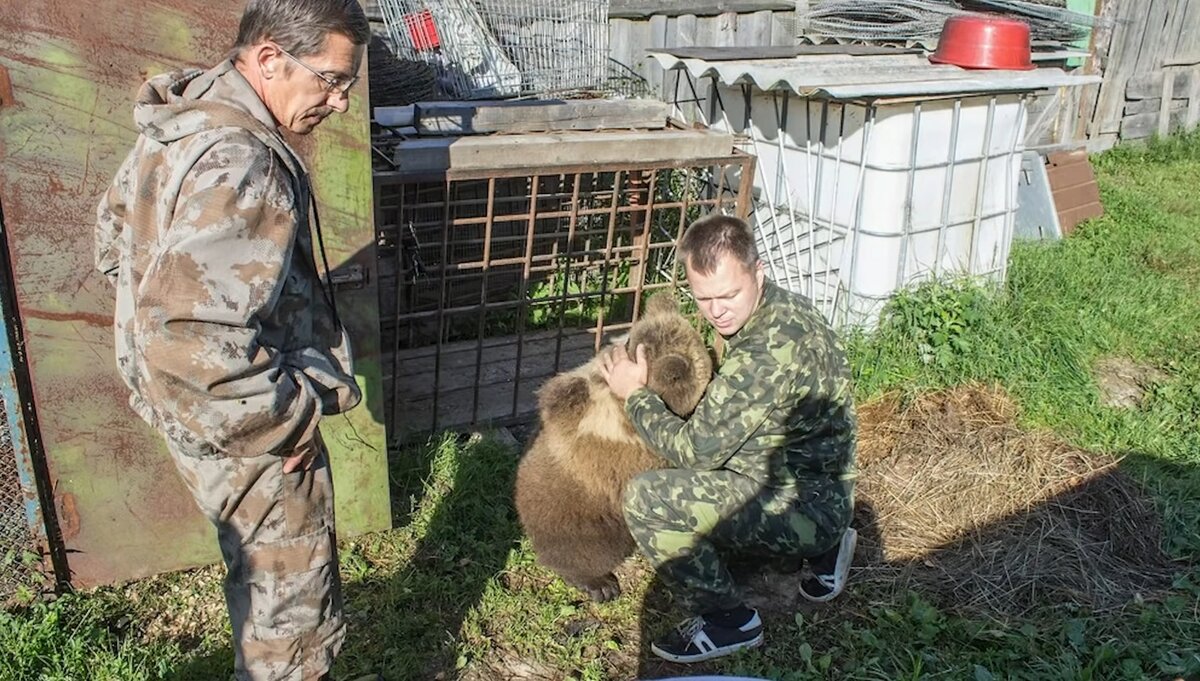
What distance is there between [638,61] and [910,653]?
651 centimetres

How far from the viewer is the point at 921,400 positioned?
202 inches

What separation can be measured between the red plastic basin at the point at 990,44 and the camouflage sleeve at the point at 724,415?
3.71 m

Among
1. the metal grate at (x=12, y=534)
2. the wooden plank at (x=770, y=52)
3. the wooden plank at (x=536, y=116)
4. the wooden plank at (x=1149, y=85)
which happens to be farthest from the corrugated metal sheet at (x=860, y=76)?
the wooden plank at (x=1149, y=85)

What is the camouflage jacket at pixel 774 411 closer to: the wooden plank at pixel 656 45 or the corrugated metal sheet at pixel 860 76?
the corrugated metal sheet at pixel 860 76

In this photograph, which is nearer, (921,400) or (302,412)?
(302,412)

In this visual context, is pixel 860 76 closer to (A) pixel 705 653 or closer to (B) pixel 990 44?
(B) pixel 990 44

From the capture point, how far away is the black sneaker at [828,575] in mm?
3838

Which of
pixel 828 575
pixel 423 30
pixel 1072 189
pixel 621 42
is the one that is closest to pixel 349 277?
pixel 828 575

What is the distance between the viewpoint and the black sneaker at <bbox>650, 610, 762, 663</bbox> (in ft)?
11.5

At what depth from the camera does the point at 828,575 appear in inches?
152

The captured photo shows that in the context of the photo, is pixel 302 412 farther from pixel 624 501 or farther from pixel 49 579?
pixel 49 579

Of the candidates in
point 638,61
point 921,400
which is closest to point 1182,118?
point 638,61

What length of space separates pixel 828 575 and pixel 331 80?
9.21 feet

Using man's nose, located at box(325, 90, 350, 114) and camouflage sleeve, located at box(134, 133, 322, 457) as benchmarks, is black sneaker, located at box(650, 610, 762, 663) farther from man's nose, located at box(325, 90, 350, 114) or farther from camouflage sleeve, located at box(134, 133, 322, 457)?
man's nose, located at box(325, 90, 350, 114)
